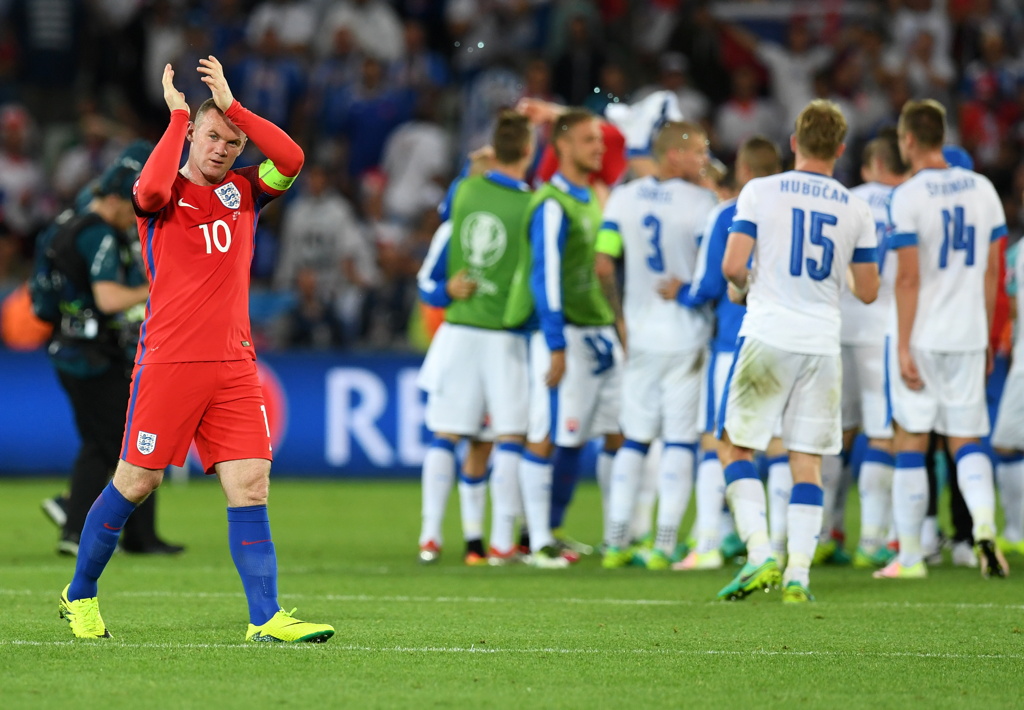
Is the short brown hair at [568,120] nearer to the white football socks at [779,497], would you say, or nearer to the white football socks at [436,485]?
the white football socks at [436,485]

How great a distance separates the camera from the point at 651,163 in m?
11.5

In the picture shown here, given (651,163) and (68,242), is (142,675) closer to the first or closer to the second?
(68,242)

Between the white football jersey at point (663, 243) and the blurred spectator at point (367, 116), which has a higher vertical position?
the blurred spectator at point (367, 116)

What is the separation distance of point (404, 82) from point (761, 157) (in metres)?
11.9

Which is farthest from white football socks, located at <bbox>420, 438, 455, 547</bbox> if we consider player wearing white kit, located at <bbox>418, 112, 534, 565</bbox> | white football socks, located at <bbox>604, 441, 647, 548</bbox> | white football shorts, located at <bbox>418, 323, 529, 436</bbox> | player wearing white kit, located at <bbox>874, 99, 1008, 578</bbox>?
player wearing white kit, located at <bbox>874, 99, 1008, 578</bbox>

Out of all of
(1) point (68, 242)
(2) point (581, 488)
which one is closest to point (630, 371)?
(1) point (68, 242)

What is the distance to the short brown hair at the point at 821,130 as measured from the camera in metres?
8.13

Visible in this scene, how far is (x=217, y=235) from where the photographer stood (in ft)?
21.7

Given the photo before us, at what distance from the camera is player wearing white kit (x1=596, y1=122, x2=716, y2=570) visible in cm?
1030

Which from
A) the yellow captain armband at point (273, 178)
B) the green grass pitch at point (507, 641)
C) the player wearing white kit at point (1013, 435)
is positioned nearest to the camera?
the green grass pitch at point (507, 641)

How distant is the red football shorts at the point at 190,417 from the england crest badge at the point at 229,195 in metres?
0.65

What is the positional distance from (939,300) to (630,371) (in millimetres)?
2101

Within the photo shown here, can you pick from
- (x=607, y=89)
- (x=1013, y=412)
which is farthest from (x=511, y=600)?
(x=607, y=89)

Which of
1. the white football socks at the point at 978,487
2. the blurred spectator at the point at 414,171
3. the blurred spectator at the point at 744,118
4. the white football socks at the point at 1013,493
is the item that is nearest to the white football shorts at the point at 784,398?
the white football socks at the point at 978,487
